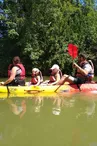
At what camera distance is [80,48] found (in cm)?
2312

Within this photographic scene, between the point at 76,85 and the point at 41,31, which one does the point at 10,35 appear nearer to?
the point at 41,31

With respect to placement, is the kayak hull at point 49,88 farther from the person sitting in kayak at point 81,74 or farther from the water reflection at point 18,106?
the water reflection at point 18,106

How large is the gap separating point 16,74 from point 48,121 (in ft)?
11.6

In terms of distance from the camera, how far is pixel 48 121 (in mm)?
Answer: 5379

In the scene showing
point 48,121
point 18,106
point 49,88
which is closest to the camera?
point 48,121

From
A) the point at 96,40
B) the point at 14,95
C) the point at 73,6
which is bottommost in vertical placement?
the point at 14,95

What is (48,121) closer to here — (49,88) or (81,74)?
(49,88)

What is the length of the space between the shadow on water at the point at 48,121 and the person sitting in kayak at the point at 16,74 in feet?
2.35

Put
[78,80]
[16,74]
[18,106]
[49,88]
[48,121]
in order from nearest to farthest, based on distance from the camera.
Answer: [48,121]
[18,106]
[16,74]
[49,88]
[78,80]

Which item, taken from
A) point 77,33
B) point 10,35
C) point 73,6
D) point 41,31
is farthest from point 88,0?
point 10,35

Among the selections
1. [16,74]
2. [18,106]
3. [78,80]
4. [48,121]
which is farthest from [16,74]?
[48,121]

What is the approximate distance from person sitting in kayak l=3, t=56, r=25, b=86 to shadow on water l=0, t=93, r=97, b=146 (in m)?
0.72

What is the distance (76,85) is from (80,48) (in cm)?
1413

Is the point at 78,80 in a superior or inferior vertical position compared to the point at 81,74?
inferior
